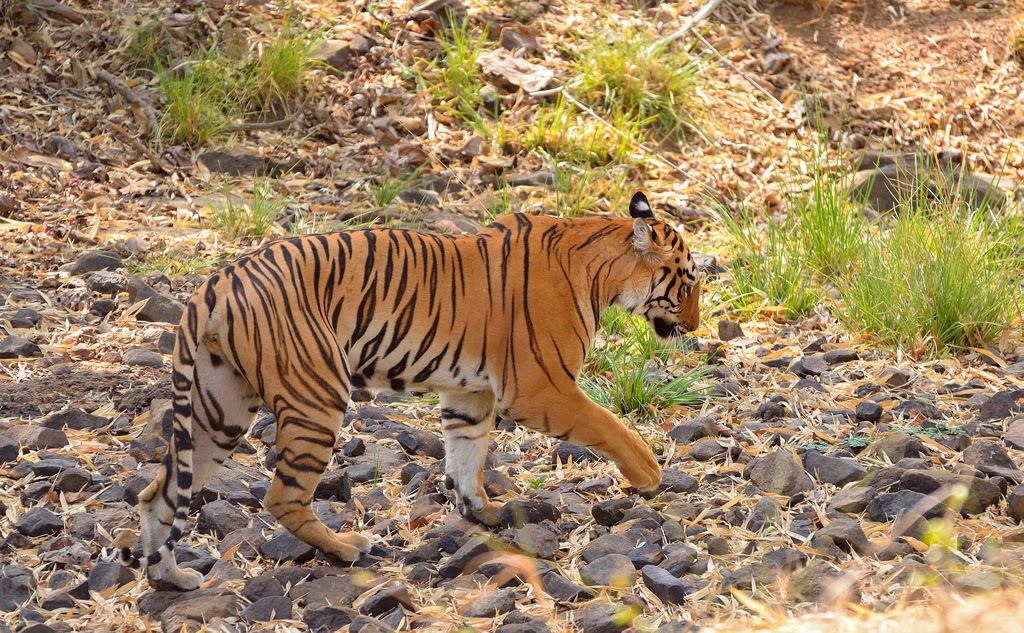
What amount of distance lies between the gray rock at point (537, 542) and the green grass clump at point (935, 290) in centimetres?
272

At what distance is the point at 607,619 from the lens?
330 cm

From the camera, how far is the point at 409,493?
4555 millimetres

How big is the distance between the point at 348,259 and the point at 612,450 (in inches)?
47.4

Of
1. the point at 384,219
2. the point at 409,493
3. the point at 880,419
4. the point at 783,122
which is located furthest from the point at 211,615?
the point at 783,122

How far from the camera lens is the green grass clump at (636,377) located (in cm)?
522

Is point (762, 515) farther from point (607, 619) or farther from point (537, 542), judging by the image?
point (607, 619)

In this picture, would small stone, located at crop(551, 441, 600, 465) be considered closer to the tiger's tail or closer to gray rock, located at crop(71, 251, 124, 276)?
the tiger's tail

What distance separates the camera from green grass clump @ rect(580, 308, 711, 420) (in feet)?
17.1

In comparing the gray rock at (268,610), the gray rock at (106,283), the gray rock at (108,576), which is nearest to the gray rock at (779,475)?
the gray rock at (268,610)

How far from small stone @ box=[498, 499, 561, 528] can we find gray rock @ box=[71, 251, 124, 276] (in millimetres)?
3390

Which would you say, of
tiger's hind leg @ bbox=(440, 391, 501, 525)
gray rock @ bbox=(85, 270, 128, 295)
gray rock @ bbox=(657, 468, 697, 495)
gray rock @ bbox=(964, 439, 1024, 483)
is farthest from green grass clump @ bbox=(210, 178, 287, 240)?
gray rock @ bbox=(964, 439, 1024, 483)

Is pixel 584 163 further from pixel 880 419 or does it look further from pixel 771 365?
pixel 880 419

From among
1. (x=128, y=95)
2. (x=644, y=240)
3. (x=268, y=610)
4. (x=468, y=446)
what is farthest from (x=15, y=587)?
(x=128, y=95)

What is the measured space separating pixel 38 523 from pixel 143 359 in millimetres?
1610
